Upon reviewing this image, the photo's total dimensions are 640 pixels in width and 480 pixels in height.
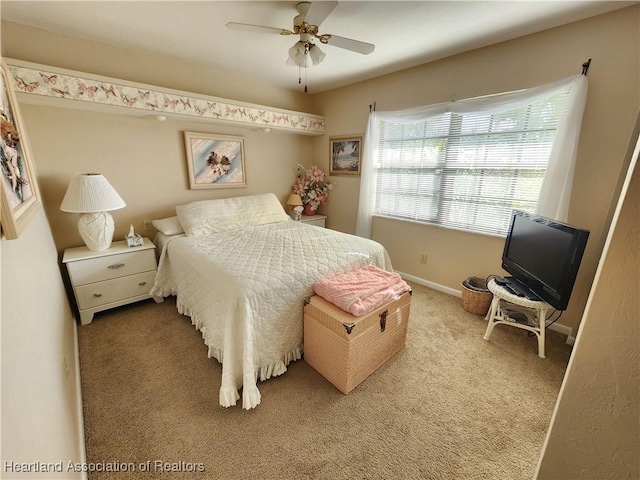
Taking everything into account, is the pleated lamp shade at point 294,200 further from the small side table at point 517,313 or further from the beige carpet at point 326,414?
the small side table at point 517,313

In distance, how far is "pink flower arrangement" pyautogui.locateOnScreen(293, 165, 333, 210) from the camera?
12.8 ft

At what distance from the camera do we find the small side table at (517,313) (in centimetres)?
188

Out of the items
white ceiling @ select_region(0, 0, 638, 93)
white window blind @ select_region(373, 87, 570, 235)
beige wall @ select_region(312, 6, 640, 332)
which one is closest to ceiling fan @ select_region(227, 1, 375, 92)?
white ceiling @ select_region(0, 0, 638, 93)

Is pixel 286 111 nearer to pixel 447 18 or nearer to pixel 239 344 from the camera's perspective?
pixel 447 18

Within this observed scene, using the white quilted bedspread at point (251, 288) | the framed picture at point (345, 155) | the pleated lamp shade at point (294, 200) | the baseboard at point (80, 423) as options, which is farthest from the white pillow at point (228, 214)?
the baseboard at point (80, 423)

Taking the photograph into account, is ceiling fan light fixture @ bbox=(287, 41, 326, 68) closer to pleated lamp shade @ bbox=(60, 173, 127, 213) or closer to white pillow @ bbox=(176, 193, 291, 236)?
white pillow @ bbox=(176, 193, 291, 236)

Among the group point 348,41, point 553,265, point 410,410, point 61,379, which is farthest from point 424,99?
point 61,379

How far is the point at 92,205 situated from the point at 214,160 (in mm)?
1363

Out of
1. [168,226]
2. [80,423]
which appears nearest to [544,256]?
[80,423]

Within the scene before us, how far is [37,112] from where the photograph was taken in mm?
2164

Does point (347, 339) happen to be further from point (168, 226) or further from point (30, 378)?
point (168, 226)

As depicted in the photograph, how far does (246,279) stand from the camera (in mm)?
1643

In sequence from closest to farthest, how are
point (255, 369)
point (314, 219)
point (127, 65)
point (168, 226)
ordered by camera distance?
point (255, 369)
point (127, 65)
point (168, 226)
point (314, 219)

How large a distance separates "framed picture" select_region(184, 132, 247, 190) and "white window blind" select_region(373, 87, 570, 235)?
5.79 feet
